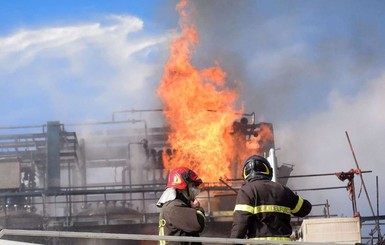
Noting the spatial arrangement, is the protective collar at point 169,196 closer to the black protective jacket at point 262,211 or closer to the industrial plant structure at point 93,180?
the black protective jacket at point 262,211

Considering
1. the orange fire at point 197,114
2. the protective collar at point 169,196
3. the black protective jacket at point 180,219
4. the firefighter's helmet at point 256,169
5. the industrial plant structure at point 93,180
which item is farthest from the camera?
the orange fire at point 197,114

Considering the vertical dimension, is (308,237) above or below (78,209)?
below

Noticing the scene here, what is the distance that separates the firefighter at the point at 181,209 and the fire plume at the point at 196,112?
15381mm

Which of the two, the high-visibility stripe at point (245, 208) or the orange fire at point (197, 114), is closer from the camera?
the high-visibility stripe at point (245, 208)

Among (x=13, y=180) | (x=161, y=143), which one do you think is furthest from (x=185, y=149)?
(x=13, y=180)

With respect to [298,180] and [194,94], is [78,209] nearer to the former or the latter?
[194,94]

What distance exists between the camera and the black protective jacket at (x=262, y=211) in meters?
5.67

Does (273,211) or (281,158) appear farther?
(281,158)

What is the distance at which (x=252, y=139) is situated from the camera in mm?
22359

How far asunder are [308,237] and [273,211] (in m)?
2.01

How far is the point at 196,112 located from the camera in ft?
76.5

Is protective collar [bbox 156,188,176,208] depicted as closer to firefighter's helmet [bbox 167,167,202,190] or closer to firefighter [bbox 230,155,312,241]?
firefighter's helmet [bbox 167,167,202,190]

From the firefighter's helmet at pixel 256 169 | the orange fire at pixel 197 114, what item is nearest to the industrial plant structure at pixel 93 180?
the orange fire at pixel 197 114

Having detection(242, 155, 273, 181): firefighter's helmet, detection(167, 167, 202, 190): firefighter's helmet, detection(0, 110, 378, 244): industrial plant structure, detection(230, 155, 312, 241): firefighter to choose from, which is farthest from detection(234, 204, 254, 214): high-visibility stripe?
detection(0, 110, 378, 244): industrial plant structure
